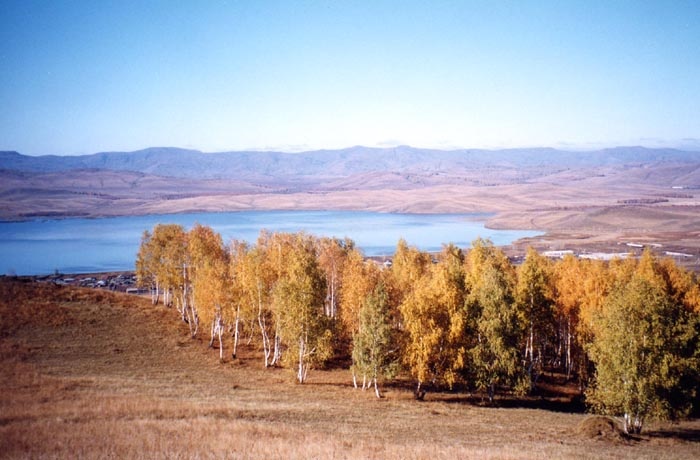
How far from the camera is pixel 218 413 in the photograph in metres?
22.9

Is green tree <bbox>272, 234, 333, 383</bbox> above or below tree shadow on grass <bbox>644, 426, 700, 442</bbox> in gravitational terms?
above

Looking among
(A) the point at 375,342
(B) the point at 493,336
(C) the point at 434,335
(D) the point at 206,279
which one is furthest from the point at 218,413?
(D) the point at 206,279

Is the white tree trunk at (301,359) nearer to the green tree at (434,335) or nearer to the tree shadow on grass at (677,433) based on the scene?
the green tree at (434,335)

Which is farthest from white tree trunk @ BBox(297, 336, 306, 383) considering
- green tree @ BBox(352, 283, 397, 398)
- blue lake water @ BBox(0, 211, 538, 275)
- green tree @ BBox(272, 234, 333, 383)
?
blue lake water @ BBox(0, 211, 538, 275)

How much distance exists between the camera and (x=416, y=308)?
31.7 meters

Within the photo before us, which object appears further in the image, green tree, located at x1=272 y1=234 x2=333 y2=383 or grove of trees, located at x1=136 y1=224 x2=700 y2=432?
green tree, located at x1=272 y1=234 x2=333 y2=383

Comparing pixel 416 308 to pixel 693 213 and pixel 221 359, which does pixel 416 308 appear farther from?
pixel 693 213

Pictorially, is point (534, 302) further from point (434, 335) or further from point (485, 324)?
point (434, 335)

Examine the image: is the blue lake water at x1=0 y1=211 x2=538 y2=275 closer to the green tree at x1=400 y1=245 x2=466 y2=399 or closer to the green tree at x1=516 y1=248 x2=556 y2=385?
the green tree at x1=516 y1=248 x2=556 y2=385

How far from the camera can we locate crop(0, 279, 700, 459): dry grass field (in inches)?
686

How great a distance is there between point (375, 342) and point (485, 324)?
7.07 metres

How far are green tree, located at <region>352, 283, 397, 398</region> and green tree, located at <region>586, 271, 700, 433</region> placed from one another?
11.9 metres

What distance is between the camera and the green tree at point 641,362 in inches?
1014

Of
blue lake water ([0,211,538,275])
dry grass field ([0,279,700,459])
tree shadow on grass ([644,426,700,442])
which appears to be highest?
dry grass field ([0,279,700,459])
